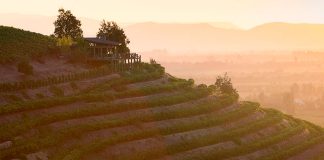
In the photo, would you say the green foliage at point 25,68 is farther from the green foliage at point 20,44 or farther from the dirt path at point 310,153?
the dirt path at point 310,153

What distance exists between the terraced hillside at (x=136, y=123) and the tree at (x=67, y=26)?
1721cm

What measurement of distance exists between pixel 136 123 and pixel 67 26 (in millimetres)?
40047

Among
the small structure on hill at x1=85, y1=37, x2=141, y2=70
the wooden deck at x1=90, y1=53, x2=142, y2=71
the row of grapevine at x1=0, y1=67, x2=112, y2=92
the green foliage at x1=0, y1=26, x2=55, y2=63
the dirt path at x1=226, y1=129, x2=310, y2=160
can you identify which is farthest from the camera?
the small structure on hill at x1=85, y1=37, x2=141, y2=70

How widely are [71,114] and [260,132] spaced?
35518 mm

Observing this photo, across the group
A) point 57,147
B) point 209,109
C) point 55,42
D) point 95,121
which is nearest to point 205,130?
point 209,109

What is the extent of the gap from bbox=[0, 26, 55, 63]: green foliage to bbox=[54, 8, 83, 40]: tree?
5.53 metres

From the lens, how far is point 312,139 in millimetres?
97812

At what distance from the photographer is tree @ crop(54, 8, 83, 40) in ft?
350

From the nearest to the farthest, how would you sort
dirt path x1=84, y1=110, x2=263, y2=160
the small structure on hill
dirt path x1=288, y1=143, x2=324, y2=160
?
dirt path x1=84, y1=110, x2=263, y2=160 → dirt path x1=288, y1=143, x2=324, y2=160 → the small structure on hill

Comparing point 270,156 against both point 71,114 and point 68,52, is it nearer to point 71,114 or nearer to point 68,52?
point 71,114

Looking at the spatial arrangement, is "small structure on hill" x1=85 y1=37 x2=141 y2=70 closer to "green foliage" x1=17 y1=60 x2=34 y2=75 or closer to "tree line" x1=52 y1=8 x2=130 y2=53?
"tree line" x1=52 y1=8 x2=130 y2=53

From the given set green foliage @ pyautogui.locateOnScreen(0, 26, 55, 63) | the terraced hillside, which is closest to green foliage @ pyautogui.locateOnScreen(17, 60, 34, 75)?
the terraced hillside

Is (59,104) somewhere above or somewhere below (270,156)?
above

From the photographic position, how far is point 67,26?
108 m
